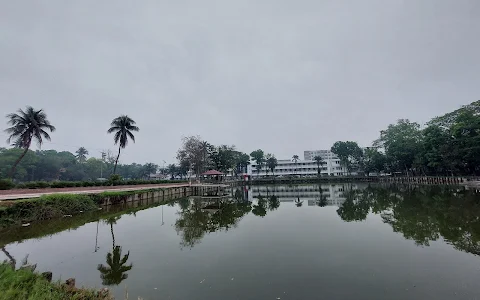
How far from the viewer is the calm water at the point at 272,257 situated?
5980 millimetres

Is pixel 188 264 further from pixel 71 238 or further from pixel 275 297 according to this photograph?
pixel 71 238

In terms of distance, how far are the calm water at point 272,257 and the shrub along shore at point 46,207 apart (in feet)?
6.18

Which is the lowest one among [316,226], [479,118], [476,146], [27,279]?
[316,226]

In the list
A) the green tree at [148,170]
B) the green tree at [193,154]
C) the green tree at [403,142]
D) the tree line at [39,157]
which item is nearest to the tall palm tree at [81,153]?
the tree line at [39,157]

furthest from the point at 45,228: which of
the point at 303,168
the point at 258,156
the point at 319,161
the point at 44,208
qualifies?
the point at 303,168

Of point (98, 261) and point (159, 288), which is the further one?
point (98, 261)

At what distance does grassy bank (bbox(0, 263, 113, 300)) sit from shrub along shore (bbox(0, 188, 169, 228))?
36.5 ft

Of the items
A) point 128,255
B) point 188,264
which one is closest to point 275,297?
point 188,264

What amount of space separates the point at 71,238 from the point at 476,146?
48.7 m

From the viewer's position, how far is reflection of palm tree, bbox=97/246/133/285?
270 inches

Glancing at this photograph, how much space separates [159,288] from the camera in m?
6.21

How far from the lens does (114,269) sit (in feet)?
25.3

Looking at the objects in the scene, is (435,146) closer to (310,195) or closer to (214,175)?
(310,195)

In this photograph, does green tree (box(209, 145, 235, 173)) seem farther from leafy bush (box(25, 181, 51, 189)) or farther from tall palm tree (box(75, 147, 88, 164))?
tall palm tree (box(75, 147, 88, 164))
